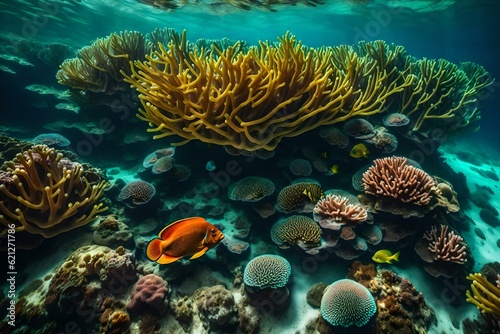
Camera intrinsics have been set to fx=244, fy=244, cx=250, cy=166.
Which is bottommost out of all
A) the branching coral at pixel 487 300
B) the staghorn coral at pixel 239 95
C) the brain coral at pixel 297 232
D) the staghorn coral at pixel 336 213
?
the brain coral at pixel 297 232

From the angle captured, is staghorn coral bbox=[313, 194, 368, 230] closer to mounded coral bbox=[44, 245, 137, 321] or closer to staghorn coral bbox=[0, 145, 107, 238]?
mounded coral bbox=[44, 245, 137, 321]

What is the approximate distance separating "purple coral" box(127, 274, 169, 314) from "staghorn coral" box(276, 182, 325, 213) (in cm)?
202

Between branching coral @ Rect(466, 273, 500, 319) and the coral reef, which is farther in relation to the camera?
the coral reef

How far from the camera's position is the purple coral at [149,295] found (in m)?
3.11

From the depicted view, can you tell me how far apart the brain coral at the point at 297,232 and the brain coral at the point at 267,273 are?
12.2 inches

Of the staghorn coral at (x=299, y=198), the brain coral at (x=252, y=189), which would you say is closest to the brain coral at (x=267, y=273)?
the staghorn coral at (x=299, y=198)

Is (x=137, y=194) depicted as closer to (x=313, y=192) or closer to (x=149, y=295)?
(x=149, y=295)

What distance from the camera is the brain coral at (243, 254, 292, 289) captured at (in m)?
3.27

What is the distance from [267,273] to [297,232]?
74cm

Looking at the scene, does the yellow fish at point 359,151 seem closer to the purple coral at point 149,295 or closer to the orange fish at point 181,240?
the orange fish at point 181,240

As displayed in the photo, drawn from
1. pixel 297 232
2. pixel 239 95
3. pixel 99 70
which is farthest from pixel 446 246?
pixel 99 70

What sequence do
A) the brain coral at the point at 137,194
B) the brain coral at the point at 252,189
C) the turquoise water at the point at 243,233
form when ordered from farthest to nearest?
1. the brain coral at the point at 137,194
2. the brain coral at the point at 252,189
3. the turquoise water at the point at 243,233

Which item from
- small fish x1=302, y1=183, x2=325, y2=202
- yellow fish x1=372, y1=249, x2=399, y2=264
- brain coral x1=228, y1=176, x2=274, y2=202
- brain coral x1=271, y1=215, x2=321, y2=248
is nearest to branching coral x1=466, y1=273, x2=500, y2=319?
yellow fish x1=372, y1=249, x2=399, y2=264

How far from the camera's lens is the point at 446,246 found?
3.72m
